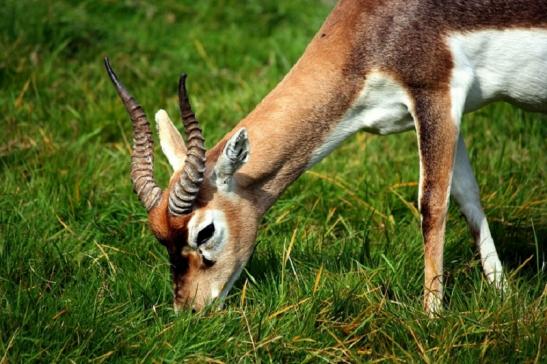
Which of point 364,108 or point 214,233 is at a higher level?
point 364,108

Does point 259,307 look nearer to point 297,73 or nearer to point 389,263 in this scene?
point 389,263

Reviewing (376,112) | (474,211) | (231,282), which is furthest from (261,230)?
(474,211)

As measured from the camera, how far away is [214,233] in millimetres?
5367

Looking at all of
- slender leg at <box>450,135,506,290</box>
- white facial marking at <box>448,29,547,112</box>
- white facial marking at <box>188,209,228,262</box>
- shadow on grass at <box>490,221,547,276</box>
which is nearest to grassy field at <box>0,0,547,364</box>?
shadow on grass at <box>490,221,547,276</box>

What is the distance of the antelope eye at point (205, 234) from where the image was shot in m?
5.30

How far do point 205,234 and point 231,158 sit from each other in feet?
1.38

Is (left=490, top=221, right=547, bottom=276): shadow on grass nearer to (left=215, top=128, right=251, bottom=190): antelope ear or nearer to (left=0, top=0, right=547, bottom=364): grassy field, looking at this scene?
(left=0, top=0, right=547, bottom=364): grassy field

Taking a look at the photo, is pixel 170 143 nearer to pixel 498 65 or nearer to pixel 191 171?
pixel 191 171

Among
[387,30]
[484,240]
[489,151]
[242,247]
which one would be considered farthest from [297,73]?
[489,151]

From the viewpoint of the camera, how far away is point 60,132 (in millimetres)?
7723

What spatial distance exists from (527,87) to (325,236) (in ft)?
5.00

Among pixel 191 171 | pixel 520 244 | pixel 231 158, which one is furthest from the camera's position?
pixel 520 244

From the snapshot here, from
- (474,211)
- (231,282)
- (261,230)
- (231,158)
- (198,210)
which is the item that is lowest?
(261,230)

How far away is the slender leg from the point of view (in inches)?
232
